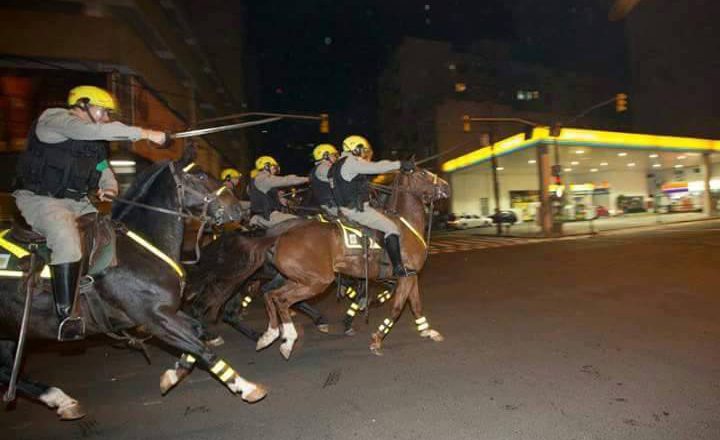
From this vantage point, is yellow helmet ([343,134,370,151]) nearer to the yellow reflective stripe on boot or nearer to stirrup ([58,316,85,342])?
the yellow reflective stripe on boot

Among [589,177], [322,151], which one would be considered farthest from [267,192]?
[589,177]

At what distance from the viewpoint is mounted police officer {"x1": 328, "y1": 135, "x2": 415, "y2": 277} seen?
19.2ft

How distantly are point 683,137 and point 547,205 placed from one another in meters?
15.0

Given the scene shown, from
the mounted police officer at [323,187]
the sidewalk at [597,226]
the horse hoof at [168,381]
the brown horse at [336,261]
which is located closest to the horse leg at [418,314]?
the brown horse at [336,261]

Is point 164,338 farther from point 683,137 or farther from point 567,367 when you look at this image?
point 683,137

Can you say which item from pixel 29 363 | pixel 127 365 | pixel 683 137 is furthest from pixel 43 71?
pixel 683 137

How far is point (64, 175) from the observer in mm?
3719

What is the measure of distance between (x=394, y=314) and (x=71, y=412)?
3617mm

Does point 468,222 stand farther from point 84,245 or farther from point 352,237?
point 84,245

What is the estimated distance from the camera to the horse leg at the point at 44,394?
3.94 meters

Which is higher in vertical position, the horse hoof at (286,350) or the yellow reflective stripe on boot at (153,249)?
the yellow reflective stripe on boot at (153,249)

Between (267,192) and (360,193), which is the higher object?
(267,192)

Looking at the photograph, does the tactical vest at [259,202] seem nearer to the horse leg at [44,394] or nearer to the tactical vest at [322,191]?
the tactical vest at [322,191]

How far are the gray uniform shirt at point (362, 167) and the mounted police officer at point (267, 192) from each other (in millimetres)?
1802
